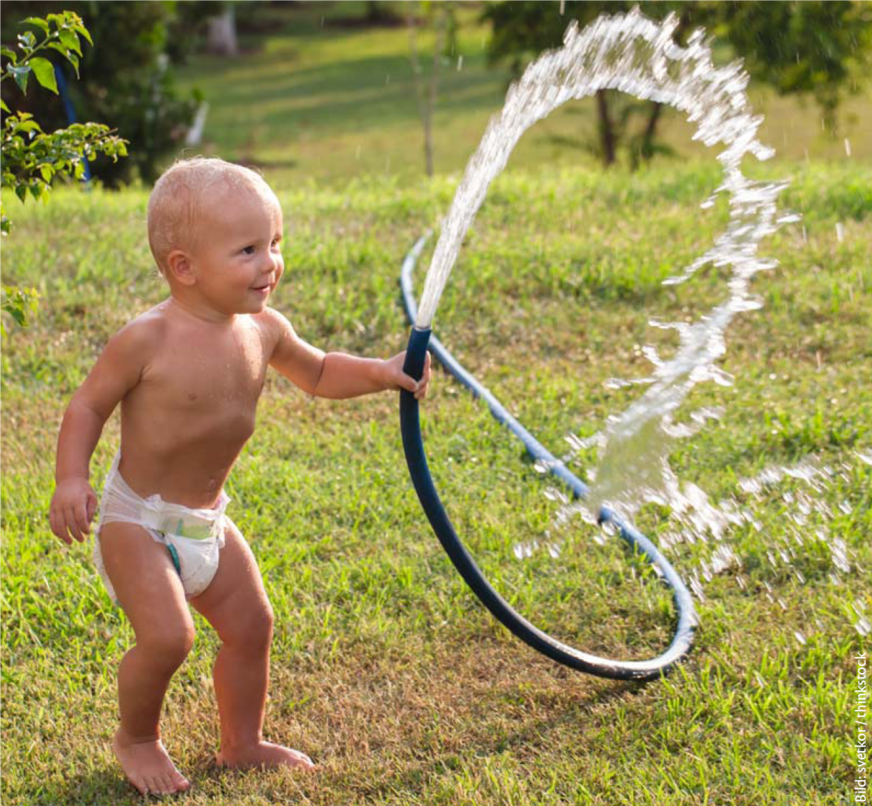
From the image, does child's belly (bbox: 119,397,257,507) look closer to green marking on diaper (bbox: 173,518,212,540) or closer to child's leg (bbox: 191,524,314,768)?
green marking on diaper (bbox: 173,518,212,540)

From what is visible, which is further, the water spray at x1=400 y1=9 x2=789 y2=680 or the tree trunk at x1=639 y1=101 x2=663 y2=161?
the tree trunk at x1=639 y1=101 x2=663 y2=161

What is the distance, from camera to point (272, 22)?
94.5ft

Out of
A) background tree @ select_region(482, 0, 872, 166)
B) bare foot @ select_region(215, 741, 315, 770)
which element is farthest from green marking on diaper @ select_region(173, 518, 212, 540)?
background tree @ select_region(482, 0, 872, 166)

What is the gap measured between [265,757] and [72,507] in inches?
27.5

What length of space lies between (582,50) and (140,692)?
10.2 feet

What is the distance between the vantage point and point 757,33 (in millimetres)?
9352

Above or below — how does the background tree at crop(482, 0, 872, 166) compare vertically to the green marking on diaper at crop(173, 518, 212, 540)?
below

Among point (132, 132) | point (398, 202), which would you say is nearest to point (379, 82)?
point (132, 132)

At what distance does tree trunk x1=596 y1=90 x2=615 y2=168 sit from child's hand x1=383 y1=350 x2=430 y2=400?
317 inches

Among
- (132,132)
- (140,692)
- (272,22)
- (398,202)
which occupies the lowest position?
(272,22)

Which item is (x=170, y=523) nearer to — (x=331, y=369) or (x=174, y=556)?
(x=174, y=556)

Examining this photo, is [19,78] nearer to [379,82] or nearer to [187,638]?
[187,638]

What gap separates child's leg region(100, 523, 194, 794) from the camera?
2.40 metres

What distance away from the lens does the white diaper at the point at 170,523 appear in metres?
2.47
